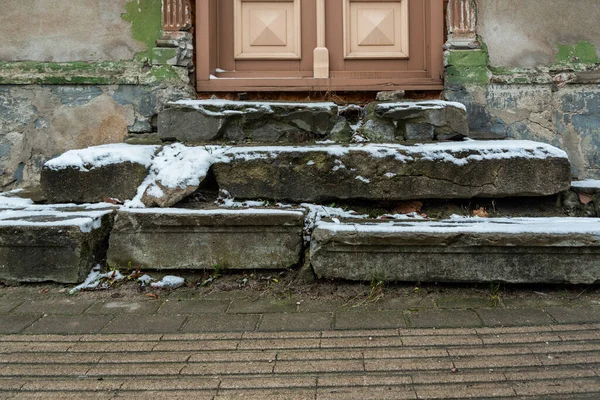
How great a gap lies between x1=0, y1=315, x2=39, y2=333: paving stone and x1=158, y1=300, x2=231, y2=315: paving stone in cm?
61

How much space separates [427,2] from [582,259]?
112 inches

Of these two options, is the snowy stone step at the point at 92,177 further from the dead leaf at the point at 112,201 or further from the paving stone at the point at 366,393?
the paving stone at the point at 366,393

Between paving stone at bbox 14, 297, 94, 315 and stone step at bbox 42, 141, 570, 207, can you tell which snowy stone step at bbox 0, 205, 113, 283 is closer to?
paving stone at bbox 14, 297, 94, 315

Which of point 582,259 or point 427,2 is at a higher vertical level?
point 427,2

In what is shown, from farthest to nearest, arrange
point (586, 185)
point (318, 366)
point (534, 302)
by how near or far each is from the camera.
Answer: point (586, 185)
point (534, 302)
point (318, 366)

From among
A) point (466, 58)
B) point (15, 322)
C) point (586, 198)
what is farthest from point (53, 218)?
point (466, 58)

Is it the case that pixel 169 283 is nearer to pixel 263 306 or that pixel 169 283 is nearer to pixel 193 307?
pixel 193 307

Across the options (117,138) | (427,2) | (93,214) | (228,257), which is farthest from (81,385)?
(427,2)

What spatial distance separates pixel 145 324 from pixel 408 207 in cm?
172

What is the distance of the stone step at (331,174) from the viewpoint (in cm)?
266

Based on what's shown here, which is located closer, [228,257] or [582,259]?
[582,259]

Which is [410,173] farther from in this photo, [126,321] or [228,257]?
[126,321]

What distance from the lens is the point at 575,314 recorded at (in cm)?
201

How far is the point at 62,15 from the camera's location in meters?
3.76
